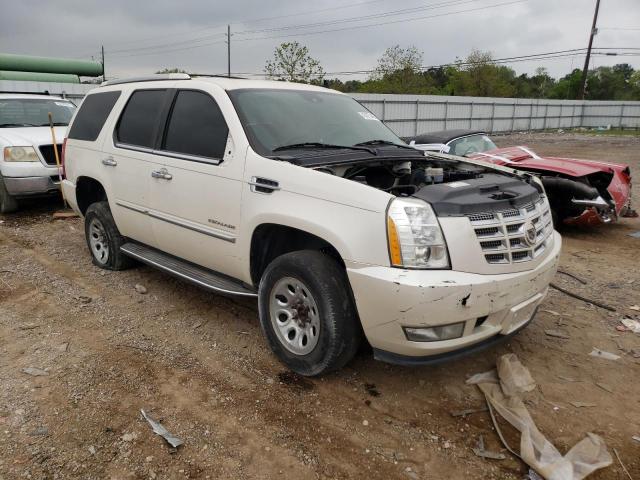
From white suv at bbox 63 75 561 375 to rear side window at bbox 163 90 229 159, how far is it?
1 centimetres

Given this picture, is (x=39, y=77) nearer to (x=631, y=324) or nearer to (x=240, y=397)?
(x=240, y=397)

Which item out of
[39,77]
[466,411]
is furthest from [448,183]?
[39,77]

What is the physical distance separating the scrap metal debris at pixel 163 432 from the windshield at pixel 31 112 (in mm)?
7736

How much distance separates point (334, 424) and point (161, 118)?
113 inches

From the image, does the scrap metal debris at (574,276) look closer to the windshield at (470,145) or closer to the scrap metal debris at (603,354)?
the scrap metal debris at (603,354)

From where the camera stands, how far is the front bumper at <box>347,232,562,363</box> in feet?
8.59

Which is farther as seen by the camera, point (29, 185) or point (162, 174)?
point (29, 185)

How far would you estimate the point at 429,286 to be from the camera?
2.59m

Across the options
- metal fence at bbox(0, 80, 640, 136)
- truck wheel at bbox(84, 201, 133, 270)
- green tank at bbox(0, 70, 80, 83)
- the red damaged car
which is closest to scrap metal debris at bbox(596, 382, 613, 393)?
the red damaged car

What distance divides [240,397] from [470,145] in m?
6.39

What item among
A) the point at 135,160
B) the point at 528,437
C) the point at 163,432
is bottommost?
the point at 163,432

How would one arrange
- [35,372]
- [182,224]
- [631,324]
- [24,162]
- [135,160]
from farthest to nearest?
[24,162]
[135,160]
[631,324]
[182,224]
[35,372]

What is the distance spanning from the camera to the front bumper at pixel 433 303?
8.59ft

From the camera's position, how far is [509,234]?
2.90 meters
